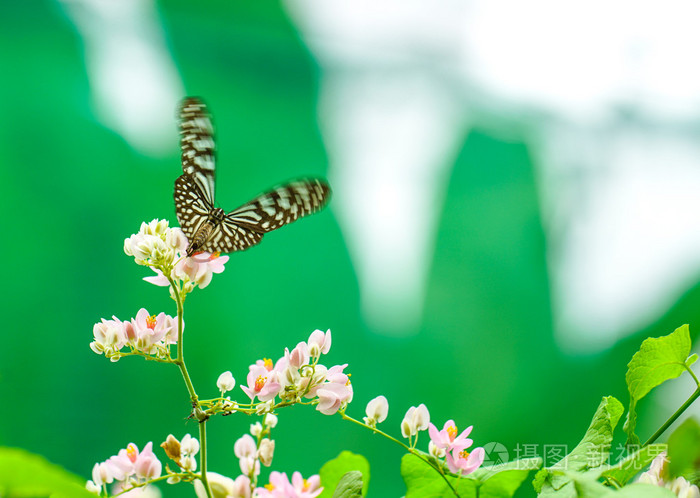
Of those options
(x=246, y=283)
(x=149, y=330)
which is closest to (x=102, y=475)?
(x=149, y=330)

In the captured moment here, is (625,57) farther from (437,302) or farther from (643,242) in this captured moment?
(437,302)

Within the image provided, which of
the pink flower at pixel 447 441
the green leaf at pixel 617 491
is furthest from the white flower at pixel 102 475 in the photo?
the green leaf at pixel 617 491

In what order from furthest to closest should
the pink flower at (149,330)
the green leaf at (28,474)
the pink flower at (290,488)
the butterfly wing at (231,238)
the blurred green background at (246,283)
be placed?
the blurred green background at (246,283) < the butterfly wing at (231,238) < the pink flower at (149,330) < the pink flower at (290,488) < the green leaf at (28,474)

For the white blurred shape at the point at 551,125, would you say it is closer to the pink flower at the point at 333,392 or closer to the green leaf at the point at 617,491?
the pink flower at the point at 333,392

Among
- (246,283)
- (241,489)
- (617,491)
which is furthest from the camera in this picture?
(246,283)

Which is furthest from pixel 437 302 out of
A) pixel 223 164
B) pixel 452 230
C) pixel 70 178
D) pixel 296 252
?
pixel 70 178

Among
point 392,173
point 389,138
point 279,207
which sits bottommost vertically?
point 279,207

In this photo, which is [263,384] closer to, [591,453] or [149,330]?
[149,330]
